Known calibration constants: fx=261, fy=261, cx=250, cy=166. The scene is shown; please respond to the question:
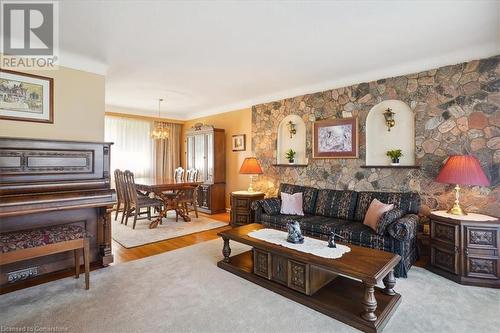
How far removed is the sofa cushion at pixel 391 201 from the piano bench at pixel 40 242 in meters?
3.39

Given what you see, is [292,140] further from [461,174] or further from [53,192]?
[53,192]

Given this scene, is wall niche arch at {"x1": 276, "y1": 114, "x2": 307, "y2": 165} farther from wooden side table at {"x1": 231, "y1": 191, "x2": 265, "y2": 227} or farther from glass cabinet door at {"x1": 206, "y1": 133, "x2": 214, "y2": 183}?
glass cabinet door at {"x1": 206, "y1": 133, "x2": 214, "y2": 183}

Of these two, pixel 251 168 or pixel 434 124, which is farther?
pixel 251 168

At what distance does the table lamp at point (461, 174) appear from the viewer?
2.76 meters

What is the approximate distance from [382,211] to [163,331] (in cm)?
269

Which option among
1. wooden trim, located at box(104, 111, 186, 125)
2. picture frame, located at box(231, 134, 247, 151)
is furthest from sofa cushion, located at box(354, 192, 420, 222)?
wooden trim, located at box(104, 111, 186, 125)

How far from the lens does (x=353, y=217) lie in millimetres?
3762

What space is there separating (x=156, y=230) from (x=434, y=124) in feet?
15.2

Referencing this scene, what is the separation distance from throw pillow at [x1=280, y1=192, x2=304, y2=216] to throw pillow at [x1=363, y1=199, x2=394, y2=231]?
1009 mm

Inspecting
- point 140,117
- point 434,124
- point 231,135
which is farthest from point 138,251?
point 434,124

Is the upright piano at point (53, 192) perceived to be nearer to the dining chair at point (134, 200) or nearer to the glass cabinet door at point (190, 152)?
the dining chair at point (134, 200)

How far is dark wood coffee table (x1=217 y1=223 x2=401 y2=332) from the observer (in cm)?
200

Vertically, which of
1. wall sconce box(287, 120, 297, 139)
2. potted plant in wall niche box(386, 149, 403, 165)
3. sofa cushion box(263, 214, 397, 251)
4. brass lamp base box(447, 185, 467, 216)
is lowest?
sofa cushion box(263, 214, 397, 251)

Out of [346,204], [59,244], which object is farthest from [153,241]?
[346,204]
